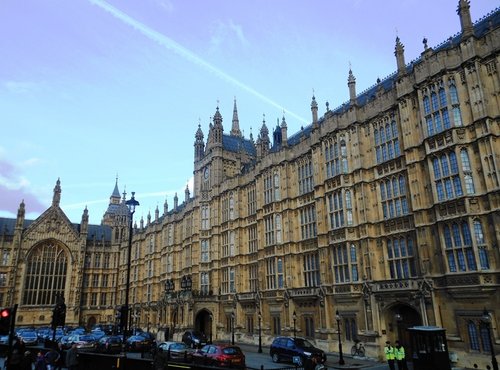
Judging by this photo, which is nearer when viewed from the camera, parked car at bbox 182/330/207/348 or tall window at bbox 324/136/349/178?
tall window at bbox 324/136/349/178

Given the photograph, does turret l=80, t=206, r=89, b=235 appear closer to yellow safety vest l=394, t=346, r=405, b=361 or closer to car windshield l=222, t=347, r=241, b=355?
car windshield l=222, t=347, r=241, b=355

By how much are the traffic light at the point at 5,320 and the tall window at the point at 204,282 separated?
127 feet

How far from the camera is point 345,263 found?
3147 centimetres

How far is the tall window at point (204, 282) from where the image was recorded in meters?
51.5

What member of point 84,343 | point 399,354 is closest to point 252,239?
point 84,343

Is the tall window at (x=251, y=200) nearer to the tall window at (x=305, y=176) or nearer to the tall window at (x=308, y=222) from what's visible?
the tall window at (x=305, y=176)

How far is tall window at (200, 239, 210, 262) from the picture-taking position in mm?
52625

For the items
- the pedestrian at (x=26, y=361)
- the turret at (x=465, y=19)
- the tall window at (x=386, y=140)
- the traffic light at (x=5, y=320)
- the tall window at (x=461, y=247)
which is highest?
the turret at (x=465, y=19)

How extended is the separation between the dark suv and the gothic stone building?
4883mm

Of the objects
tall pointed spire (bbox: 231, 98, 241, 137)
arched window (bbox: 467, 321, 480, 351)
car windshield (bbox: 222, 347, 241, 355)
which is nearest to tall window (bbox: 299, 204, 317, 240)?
car windshield (bbox: 222, 347, 241, 355)

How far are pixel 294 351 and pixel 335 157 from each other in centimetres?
1582

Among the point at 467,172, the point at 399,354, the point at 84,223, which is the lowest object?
the point at 399,354

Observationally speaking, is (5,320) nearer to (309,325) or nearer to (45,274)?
(309,325)

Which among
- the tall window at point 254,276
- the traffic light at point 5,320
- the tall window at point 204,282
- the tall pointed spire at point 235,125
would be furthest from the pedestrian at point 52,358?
the tall pointed spire at point 235,125
